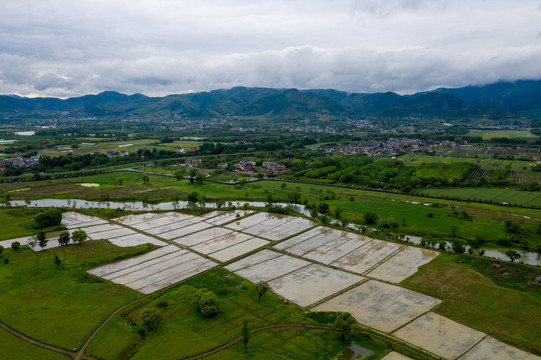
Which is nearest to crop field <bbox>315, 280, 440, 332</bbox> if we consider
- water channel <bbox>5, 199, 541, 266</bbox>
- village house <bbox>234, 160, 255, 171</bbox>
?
water channel <bbox>5, 199, 541, 266</bbox>

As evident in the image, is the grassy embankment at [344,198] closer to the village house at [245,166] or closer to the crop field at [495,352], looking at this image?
the village house at [245,166]

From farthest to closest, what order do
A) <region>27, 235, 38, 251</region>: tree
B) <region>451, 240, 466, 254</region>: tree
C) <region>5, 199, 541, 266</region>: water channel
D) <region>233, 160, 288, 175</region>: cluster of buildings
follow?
<region>233, 160, 288, 175</region>: cluster of buildings, <region>5, 199, 541, 266</region>: water channel, <region>27, 235, 38, 251</region>: tree, <region>451, 240, 466, 254</region>: tree

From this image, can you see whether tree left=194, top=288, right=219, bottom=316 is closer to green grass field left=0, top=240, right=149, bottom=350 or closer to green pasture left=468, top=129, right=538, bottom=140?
green grass field left=0, top=240, right=149, bottom=350

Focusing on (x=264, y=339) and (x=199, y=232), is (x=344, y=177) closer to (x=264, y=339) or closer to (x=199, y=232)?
(x=199, y=232)

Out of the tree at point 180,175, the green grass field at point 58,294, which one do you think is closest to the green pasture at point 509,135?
the tree at point 180,175

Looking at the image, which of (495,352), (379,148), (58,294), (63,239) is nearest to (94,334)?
(58,294)
